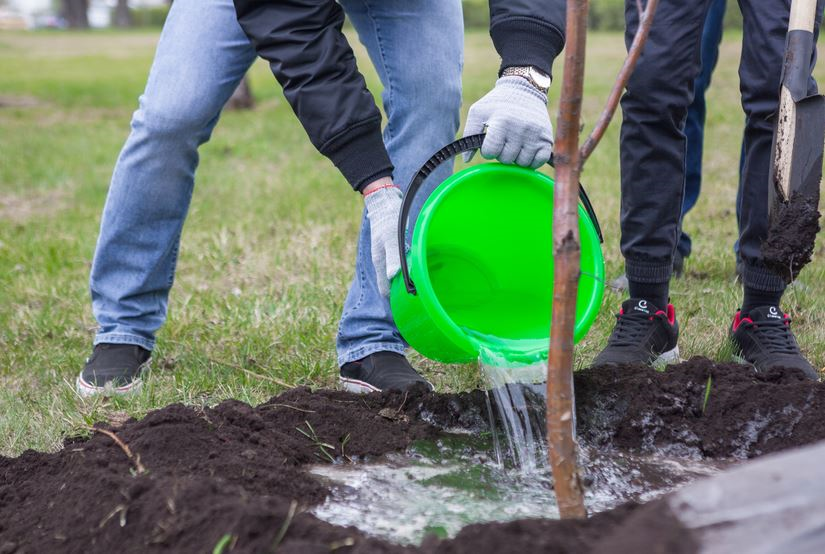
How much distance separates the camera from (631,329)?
263 centimetres

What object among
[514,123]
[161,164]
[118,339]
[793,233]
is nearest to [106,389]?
[118,339]

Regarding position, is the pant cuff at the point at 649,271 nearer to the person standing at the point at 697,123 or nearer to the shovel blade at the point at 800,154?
the shovel blade at the point at 800,154

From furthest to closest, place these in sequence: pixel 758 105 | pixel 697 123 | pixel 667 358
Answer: pixel 697 123 → pixel 667 358 → pixel 758 105

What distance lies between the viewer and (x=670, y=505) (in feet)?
3.98

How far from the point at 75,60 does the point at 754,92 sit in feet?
62.3

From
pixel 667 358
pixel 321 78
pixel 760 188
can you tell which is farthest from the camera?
pixel 667 358

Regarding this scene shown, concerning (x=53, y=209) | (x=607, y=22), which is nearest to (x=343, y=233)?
(x=53, y=209)

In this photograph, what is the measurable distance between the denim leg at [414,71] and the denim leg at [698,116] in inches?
61.2

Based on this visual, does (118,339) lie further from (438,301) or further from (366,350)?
(438,301)

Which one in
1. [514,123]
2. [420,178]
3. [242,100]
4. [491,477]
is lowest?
[242,100]

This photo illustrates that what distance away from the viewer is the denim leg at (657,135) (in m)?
2.45

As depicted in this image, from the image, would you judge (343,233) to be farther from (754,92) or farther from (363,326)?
(754,92)

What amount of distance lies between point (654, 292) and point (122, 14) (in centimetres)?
A: 4226

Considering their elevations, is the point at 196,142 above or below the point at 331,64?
below
